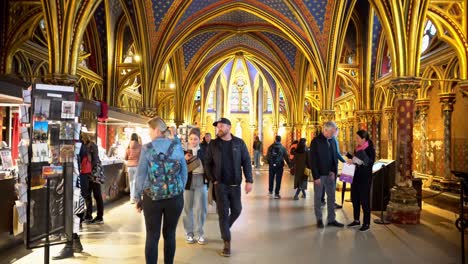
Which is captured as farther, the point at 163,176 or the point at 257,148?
the point at 257,148

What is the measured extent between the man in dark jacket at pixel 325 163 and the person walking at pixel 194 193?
75.3 inches

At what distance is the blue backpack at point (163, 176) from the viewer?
3.24 meters

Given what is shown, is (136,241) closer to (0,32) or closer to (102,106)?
(102,106)

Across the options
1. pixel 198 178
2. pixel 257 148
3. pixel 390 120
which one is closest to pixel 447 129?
pixel 390 120

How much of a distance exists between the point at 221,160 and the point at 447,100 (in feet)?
28.8

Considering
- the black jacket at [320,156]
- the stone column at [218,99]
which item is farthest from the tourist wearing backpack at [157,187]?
the stone column at [218,99]

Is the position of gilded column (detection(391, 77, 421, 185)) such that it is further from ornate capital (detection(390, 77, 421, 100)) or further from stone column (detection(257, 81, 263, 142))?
stone column (detection(257, 81, 263, 142))

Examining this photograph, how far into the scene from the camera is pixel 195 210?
5.20 metres

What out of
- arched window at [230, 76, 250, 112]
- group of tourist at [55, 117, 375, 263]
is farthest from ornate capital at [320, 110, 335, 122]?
arched window at [230, 76, 250, 112]

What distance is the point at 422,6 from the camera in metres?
7.00

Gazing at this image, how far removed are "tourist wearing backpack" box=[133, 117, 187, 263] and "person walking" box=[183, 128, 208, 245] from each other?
1722mm

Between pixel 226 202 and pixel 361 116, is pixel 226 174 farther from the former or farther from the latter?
pixel 361 116

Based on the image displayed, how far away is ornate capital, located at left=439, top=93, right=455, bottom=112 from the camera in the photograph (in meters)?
10.5

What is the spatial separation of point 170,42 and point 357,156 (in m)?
11.0
